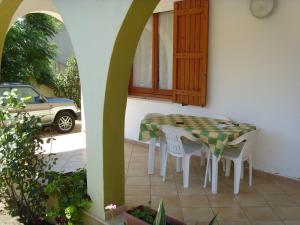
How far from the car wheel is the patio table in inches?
162

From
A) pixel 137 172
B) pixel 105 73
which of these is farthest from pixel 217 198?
pixel 105 73

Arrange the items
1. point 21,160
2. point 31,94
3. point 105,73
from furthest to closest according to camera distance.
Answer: point 31,94 → point 21,160 → point 105,73

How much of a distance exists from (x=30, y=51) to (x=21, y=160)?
7995 mm

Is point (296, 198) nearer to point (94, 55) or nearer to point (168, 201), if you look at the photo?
point (168, 201)

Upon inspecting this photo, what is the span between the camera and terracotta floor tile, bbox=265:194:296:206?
368cm

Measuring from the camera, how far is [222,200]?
3.79m

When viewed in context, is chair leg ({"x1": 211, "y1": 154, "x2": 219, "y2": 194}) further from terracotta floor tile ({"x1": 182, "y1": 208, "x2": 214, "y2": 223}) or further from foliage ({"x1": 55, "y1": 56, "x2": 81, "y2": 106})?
foliage ({"x1": 55, "y1": 56, "x2": 81, "y2": 106})

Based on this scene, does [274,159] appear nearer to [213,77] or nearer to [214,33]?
[213,77]

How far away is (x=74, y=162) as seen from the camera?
546 cm

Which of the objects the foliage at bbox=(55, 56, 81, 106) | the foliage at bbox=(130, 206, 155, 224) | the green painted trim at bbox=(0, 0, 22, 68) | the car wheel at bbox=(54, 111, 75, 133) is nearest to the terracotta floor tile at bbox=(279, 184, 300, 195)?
the foliage at bbox=(130, 206, 155, 224)

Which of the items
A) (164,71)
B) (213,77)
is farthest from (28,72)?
(213,77)

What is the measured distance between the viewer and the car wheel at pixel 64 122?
27.0 ft

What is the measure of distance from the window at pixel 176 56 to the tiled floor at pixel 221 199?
146 cm

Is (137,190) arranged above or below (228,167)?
below
